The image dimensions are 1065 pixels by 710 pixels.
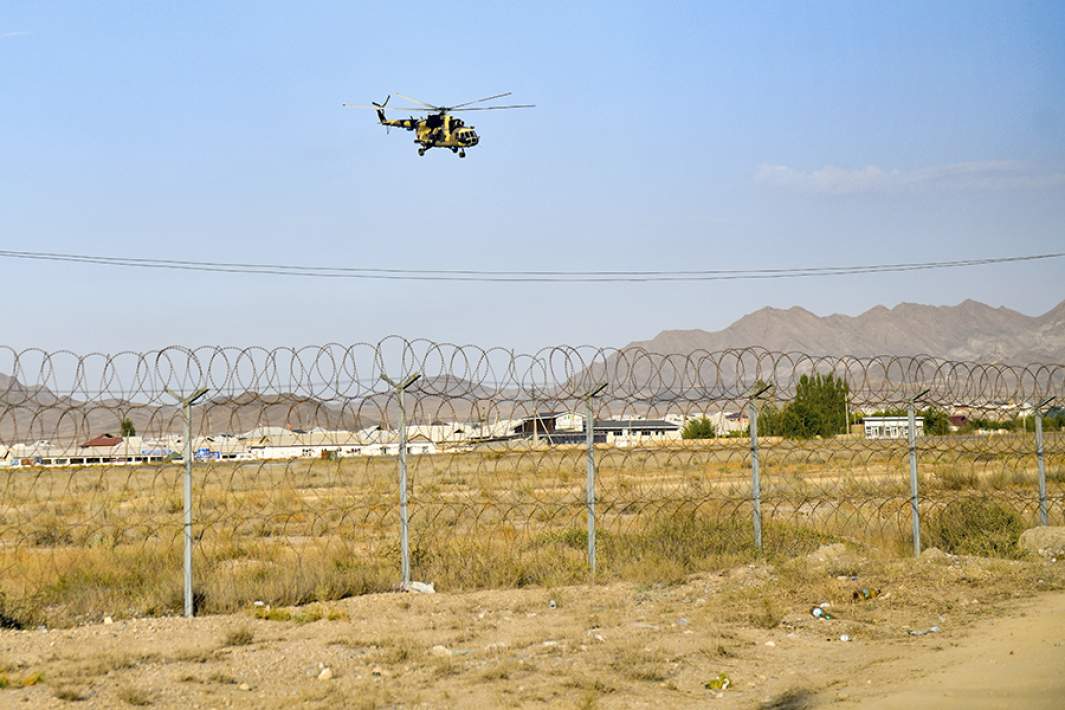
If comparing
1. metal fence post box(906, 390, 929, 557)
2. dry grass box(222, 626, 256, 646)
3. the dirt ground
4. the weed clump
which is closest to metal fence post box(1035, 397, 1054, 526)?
the weed clump

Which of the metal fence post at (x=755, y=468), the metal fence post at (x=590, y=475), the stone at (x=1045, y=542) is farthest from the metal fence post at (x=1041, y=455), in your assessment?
the metal fence post at (x=590, y=475)

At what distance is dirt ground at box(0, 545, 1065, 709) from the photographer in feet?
32.0

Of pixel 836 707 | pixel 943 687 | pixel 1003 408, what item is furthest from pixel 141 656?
pixel 1003 408

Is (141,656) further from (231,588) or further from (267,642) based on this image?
(231,588)

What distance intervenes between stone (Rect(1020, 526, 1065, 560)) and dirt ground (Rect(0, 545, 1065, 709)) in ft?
7.09

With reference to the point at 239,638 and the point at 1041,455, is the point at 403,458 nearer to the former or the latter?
the point at 239,638

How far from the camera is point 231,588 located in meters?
14.4

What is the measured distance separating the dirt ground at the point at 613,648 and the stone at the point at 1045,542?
7.09ft

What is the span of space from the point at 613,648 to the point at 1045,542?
374 inches

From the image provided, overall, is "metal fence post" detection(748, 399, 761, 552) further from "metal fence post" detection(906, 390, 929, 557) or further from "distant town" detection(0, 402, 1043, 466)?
"metal fence post" detection(906, 390, 929, 557)

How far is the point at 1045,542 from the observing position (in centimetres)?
1809

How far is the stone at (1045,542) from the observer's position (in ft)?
58.4

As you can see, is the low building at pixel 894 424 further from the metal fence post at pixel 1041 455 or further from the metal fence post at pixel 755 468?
the metal fence post at pixel 755 468

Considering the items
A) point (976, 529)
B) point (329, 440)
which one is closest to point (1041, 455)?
point (976, 529)
